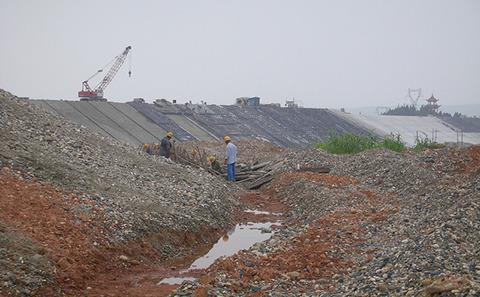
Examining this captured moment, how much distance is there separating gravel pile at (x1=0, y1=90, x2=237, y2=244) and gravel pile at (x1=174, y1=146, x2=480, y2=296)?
6.63ft

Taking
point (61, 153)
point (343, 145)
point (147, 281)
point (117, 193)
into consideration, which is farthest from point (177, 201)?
point (343, 145)

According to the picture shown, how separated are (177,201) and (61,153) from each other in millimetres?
2763

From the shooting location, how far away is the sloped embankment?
7250mm

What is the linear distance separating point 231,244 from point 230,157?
6.44 m

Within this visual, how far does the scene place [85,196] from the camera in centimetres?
895

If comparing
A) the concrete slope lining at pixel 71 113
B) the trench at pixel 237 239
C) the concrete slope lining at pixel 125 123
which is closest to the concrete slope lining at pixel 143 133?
the concrete slope lining at pixel 125 123

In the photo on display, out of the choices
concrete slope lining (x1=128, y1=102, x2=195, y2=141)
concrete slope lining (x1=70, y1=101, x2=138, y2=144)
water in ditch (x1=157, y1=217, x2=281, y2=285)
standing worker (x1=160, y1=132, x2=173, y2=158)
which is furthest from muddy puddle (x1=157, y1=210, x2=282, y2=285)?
concrete slope lining (x1=128, y1=102, x2=195, y2=141)

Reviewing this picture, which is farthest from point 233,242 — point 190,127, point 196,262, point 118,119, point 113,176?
point 190,127

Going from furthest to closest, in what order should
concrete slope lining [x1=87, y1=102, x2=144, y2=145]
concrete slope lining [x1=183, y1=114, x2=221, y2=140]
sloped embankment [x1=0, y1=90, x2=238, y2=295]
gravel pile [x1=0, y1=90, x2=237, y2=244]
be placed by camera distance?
concrete slope lining [x1=183, y1=114, x2=221, y2=140], concrete slope lining [x1=87, y1=102, x2=144, y2=145], gravel pile [x1=0, y1=90, x2=237, y2=244], sloped embankment [x1=0, y1=90, x2=238, y2=295]

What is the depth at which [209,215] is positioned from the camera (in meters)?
10.9

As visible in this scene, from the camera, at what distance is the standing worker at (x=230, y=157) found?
15805 millimetres

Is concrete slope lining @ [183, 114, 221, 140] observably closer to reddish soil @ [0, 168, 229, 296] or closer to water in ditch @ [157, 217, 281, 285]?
water in ditch @ [157, 217, 281, 285]

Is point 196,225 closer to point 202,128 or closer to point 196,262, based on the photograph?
point 196,262

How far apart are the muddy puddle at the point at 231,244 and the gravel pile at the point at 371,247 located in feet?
1.96
